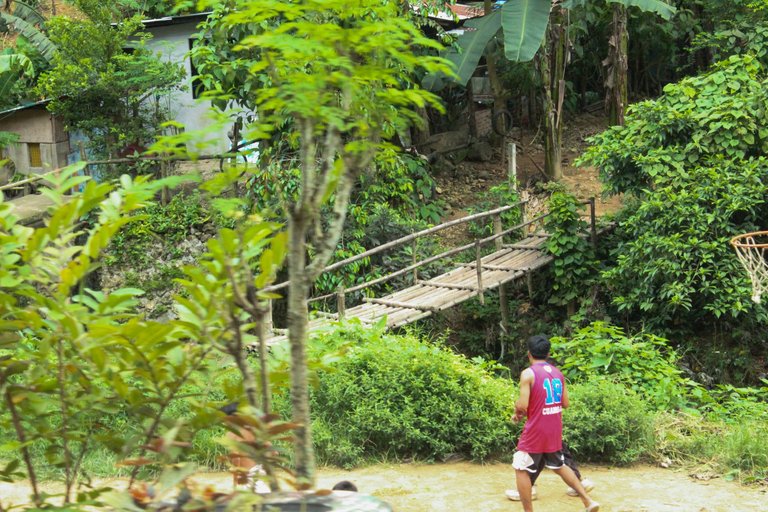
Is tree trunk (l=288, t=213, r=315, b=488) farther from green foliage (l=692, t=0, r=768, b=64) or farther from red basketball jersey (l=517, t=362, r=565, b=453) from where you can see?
green foliage (l=692, t=0, r=768, b=64)

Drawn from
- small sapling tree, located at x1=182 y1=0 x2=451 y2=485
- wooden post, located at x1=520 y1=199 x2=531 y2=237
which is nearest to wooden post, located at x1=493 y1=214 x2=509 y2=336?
wooden post, located at x1=520 y1=199 x2=531 y2=237

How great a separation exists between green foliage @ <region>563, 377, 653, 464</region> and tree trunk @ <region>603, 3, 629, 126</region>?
825 cm

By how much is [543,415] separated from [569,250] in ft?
23.3

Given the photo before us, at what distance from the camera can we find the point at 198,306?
90.1 inches

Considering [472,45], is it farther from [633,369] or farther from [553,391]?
[553,391]

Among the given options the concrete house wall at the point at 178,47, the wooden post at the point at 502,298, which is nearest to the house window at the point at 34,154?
the concrete house wall at the point at 178,47

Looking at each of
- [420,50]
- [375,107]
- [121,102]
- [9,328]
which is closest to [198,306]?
[9,328]

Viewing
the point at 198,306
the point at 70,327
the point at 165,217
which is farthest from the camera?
the point at 165,217

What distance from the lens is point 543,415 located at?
5195 millimetres

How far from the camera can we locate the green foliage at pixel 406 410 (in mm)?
6363

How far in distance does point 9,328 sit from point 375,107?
117 centimetres

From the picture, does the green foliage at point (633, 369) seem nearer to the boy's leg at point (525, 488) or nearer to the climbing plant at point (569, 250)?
the boy's leg at point (525, 488)

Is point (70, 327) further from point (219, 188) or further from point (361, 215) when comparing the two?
point (361, 215)

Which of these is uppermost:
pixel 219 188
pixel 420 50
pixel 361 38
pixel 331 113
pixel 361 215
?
pixel 420 50
